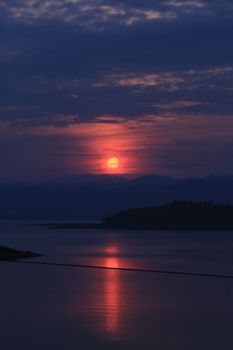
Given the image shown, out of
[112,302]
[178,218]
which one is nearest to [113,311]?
[112,302]

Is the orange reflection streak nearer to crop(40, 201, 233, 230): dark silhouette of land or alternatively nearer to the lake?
the lake

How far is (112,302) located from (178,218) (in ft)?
348

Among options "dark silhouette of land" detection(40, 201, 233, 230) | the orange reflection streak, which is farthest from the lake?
"dark silhouette of land" detection(40, 201, 233, 230)

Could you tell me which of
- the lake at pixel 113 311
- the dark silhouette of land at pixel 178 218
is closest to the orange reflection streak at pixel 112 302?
the lake at pixel 113 311

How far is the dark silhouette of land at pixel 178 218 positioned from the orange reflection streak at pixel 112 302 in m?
91.7

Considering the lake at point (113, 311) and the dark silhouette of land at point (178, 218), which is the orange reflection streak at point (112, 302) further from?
the dark silhouette of land at point (178, 218)

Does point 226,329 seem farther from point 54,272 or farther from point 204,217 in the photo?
point 204,217

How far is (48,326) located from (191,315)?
339cm

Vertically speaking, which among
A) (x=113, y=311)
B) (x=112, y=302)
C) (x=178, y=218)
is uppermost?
(x=178, y=218)

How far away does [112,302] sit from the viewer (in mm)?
18312

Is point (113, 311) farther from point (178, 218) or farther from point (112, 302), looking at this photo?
point (178, 218)

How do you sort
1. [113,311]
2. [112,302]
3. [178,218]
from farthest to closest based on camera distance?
[178,218] → [112,302] → [113,311]

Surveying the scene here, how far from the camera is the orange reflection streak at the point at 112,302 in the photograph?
1420cm

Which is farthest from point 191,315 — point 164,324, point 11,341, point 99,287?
point 99,287
